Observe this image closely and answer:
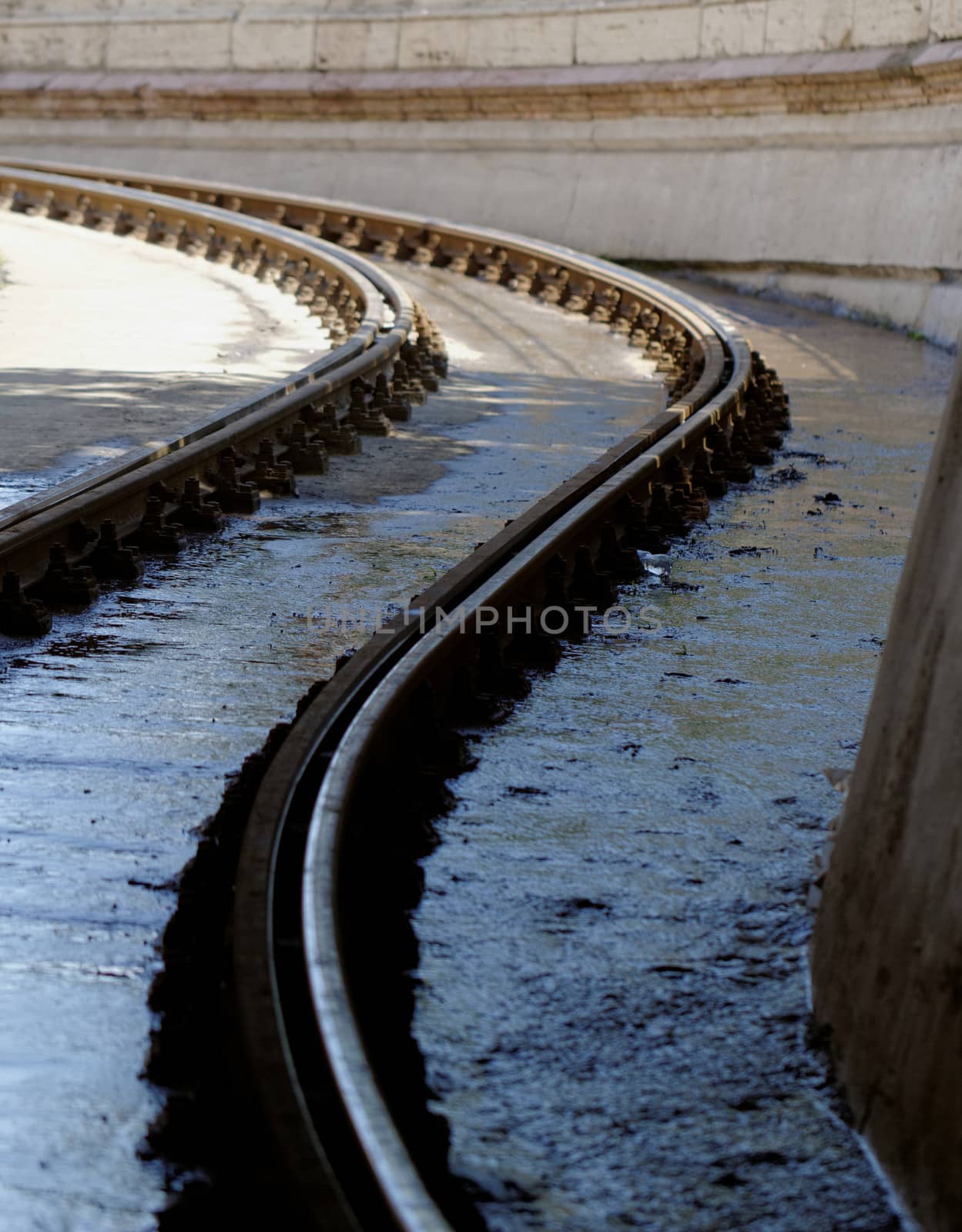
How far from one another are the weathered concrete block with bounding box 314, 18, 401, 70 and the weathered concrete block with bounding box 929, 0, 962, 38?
30.9 feet

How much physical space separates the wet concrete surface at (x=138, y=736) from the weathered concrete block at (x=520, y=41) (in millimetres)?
14397

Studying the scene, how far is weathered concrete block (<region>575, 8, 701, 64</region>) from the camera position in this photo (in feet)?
66.7

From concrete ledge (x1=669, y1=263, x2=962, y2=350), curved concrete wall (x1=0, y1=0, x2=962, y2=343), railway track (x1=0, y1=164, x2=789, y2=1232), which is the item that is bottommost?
railway track (x1=0, y1=164, x2=789, y2=1232)

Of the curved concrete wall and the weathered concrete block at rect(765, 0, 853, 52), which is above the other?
the weathered concrete block at rect(765, 0, 853, 52)

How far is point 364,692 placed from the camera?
158 inches

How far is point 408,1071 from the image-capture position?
266 cm

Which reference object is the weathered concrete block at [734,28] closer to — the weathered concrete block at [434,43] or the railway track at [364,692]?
the weathered concrete block at [434,43]

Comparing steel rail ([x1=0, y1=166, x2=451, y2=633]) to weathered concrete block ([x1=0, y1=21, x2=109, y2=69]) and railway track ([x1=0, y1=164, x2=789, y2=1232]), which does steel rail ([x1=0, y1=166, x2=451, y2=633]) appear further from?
weathered concrete block ([x1=0, y1=21, x2=109, y2=69])

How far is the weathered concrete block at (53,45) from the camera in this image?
27.1 m

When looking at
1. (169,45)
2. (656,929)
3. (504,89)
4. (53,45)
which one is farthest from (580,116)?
(656,929)

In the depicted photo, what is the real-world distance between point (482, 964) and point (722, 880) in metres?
0.65

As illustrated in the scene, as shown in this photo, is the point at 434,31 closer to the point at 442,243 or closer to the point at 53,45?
the point at 442,243

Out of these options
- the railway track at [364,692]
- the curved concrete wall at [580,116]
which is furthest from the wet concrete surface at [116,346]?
the curved concrete wall at [580,116]

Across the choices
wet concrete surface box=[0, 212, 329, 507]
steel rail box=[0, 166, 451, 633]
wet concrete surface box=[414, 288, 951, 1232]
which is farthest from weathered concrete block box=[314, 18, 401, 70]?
wet concrete surface box=[414, 288, 951, 1232]
